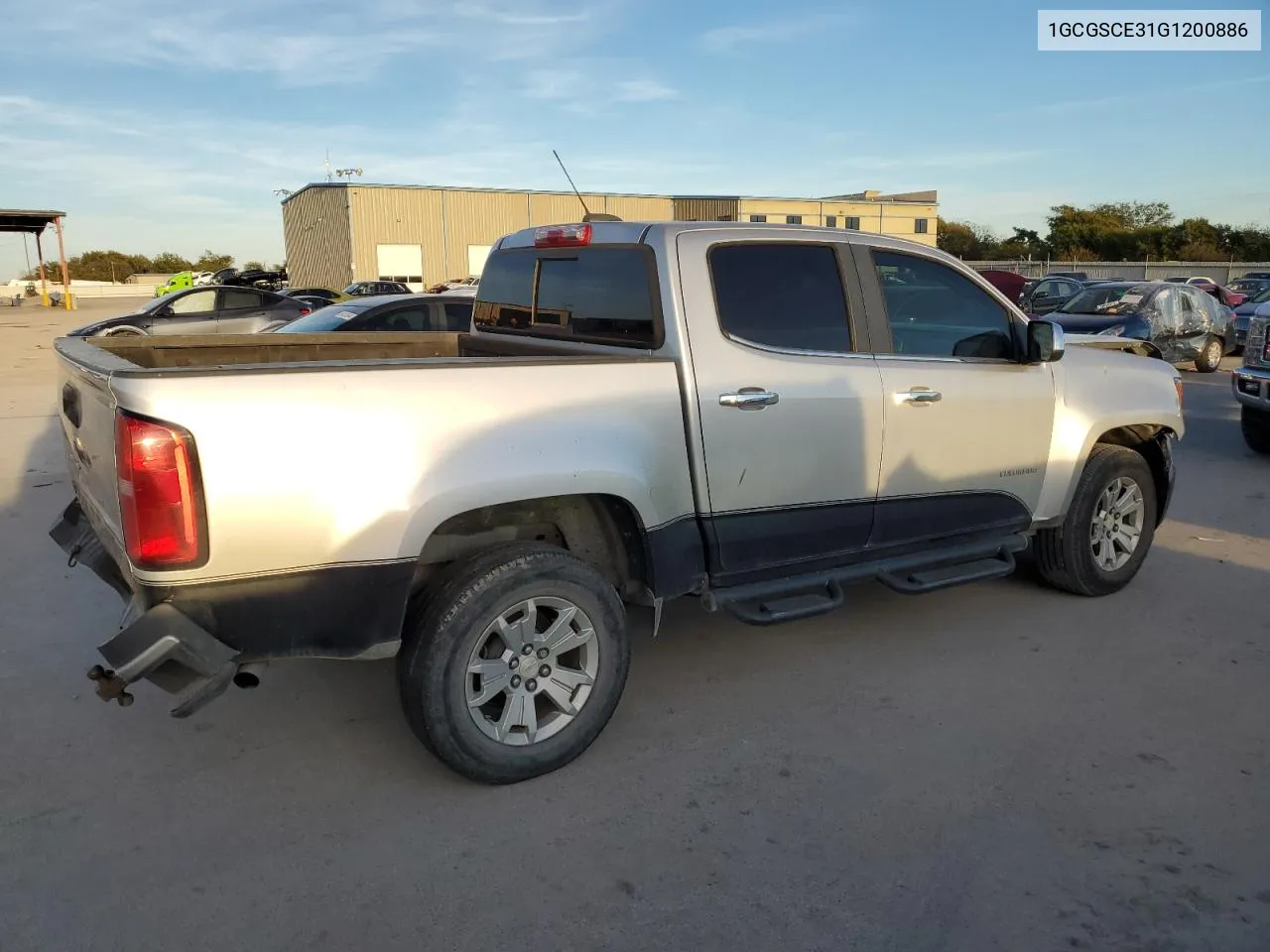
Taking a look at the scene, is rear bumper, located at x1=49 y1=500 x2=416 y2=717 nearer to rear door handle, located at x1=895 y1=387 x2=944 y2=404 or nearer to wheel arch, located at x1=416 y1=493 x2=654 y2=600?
wheel arch, located at x1=416 y1=493 x2=654 y2=600

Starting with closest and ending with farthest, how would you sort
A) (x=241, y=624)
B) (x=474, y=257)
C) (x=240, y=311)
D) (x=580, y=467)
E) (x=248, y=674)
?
1. (x=241, y=624)
2. (x=248, y=674)
3. (x=580, y=467)
4. (x=240, y=311)
5. (x=474, y=257)

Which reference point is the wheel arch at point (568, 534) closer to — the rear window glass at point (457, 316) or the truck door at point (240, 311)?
the rear window glass at point (457, 316)

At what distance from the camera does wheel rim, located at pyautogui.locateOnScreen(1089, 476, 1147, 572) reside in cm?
552

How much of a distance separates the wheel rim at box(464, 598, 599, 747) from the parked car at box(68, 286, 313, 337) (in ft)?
53.4

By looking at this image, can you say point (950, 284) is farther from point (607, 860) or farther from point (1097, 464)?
point (607, 860)

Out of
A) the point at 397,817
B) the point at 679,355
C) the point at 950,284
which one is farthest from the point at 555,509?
the point at 950,284

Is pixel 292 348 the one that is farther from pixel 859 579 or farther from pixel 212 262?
pixel 212 262

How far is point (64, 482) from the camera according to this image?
27.6 ft

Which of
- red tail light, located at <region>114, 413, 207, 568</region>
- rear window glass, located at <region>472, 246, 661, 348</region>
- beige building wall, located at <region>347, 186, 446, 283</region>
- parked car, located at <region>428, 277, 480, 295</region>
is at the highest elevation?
beige building wall, located at <region>347, 186, 446, 283</region>

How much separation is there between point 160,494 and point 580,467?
137 centimetres

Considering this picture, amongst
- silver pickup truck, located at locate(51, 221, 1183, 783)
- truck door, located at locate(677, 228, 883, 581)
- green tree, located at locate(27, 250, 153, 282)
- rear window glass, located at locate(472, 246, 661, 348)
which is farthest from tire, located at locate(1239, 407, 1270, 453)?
green tree, located at locate(27, 250, 153, 282)

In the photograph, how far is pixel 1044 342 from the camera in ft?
15.9

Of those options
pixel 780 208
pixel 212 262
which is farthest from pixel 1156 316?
pixel 212 262

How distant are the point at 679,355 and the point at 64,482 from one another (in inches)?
265
